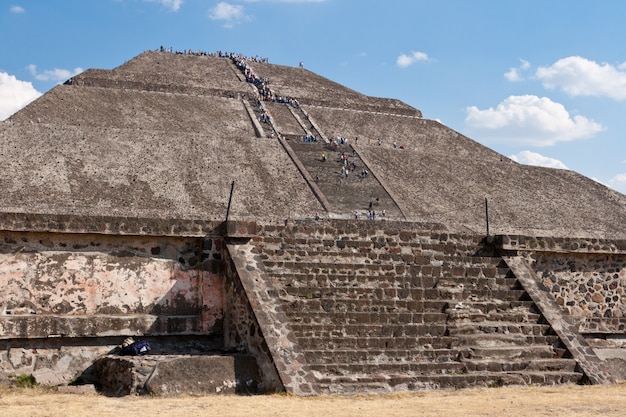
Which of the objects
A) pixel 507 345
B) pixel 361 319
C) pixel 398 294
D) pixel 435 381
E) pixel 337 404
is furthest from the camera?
pixel 398 294

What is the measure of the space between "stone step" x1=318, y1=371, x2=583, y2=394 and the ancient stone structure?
0.02 m

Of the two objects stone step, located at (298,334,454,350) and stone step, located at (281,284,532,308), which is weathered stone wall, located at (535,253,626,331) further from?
stone step, located at (298,334,454,350)

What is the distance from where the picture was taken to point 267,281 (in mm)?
9953

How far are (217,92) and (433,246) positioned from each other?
16.9 meters

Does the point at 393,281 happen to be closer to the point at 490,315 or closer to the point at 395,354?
the point at 490,315

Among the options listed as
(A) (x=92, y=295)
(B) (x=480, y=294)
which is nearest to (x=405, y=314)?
(B) (x=480, y=294)

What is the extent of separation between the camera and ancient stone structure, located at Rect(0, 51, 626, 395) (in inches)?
366

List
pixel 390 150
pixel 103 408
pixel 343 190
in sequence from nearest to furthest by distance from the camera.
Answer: pixel 103 408, pixel 343 190, pixel 390 150

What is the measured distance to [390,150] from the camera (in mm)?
20344

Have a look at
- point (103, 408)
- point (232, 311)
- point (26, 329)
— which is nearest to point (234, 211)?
point (232, 311)

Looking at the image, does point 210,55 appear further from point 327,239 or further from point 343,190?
point 327,239

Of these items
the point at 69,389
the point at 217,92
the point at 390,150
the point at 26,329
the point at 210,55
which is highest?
the point at 210,55

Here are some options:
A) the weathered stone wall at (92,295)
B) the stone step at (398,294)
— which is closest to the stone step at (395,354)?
the stone step at (398,294)

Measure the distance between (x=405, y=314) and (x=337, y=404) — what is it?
237 cm
